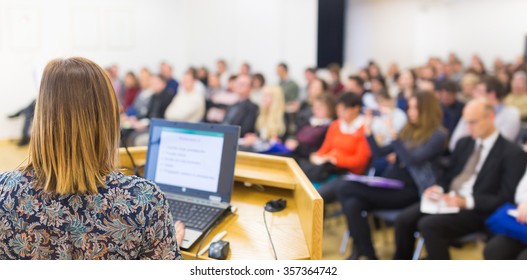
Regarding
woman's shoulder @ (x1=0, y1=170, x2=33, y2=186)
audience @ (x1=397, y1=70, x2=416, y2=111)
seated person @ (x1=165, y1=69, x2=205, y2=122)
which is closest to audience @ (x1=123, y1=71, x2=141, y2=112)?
seated person @ (x1=165, y1=69, x2=205, y2=122)

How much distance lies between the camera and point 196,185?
6.82 feet

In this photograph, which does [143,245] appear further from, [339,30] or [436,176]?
[339,30]

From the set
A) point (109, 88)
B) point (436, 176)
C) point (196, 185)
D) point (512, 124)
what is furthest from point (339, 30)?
point (109, 88)

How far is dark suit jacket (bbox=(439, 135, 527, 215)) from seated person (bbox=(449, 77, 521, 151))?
4.20 ft

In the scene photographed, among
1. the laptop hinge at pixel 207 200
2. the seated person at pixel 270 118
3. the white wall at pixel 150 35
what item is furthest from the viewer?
the white wall at pixel 150 35

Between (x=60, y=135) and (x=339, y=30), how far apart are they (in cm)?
1155

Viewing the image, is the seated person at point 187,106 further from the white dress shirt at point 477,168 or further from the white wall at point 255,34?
the white dress shirt at point 477,168

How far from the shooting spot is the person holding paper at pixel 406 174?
3.57 meters

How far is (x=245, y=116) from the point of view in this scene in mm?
5535

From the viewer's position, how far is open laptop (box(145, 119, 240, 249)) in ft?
6.62

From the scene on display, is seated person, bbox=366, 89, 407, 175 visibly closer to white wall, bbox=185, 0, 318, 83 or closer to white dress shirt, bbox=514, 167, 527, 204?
white dress shirt, bbox=514, 167, 527, 204

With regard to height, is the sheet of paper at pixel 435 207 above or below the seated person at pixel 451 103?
below

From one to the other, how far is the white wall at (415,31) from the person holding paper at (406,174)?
371 inches

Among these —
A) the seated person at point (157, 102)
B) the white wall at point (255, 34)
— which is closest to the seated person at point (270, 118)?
the seated person at point (157, 102)
